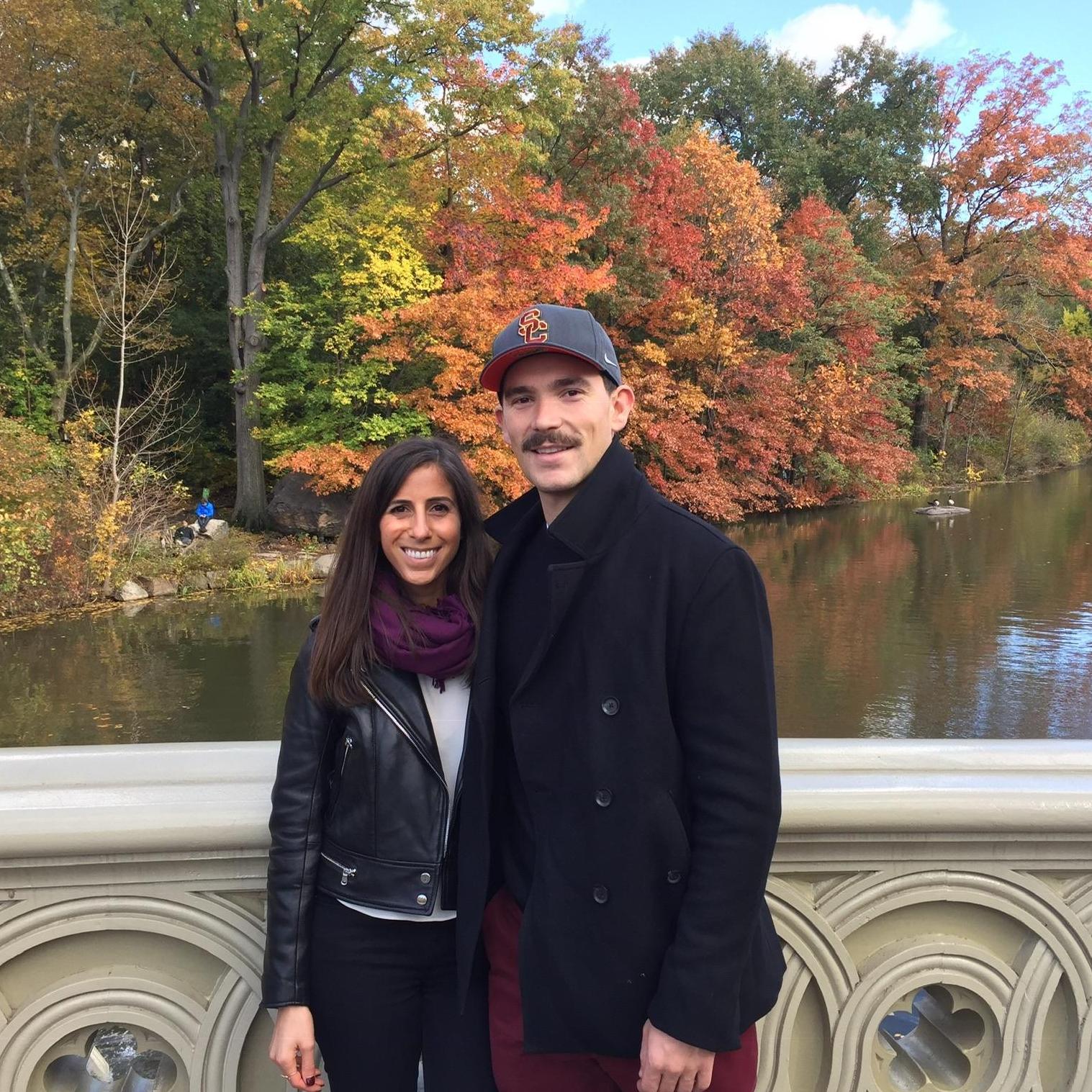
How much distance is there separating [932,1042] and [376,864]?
41.0 inches

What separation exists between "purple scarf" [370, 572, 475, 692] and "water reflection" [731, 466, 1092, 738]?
17.7 feet

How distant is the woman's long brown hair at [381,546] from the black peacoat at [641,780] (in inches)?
11.5

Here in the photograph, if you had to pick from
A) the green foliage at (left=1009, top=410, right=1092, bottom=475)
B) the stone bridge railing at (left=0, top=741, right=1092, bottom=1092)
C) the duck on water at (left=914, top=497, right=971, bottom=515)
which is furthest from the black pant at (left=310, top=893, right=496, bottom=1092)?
the green foliage at (left=1009, top=410, right=1092, bottom=475)

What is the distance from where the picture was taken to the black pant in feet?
4.37

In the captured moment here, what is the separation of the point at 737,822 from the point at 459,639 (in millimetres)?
552

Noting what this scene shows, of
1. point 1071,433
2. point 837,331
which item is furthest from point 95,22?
point 1071,433

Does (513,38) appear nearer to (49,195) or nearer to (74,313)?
(49,195)

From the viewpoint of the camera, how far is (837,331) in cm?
2283

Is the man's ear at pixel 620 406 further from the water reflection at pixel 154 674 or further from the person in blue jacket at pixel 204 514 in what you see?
the person in blue jacket at pixel 204 514

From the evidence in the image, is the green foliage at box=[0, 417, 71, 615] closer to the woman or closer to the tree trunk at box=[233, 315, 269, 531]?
the tree trunk at box=[233, 315, 269, 531]

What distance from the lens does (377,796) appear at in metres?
1.35

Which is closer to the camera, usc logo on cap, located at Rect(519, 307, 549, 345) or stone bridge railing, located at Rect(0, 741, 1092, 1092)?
usc logo on cap, located at Rect(519, 307, 549, 345)

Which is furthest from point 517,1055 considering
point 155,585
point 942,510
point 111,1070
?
point 942,510

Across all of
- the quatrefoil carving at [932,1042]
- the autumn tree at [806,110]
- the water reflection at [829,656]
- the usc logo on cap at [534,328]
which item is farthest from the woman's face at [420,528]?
the autumn tree at [806,110]
